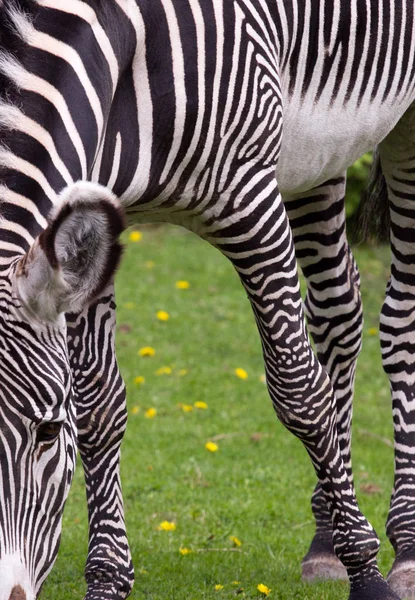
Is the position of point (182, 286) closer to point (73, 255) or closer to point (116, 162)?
point (116, 162)

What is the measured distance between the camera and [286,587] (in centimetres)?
471

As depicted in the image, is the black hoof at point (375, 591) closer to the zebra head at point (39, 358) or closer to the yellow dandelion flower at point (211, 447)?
the zebra head at point (39, 358)

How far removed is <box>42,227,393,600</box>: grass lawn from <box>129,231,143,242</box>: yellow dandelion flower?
1342 millimetres

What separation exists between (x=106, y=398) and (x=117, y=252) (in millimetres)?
1645

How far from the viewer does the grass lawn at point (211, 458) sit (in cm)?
502

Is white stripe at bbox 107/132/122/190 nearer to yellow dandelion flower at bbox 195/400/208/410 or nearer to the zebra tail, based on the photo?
the zebra tail

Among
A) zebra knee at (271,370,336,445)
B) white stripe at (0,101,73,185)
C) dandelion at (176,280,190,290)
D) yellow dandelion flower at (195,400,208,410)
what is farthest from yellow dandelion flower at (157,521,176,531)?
dandelion at (176,280,190,290)

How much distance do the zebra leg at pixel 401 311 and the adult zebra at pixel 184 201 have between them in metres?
0.01

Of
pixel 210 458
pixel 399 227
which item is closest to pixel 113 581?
pixel 399 227

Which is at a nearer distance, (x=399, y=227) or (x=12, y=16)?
(x=12, y=16)

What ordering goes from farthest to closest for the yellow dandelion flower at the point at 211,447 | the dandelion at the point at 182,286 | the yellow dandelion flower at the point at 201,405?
the dandelion at the point at 182,286
the yellow dandelion flower at the point at 201,405
the yellow dandelion flower at the point at 211,447

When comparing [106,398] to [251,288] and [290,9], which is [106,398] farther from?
[290,9]

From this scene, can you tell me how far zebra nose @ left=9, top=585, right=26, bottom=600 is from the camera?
105 inches

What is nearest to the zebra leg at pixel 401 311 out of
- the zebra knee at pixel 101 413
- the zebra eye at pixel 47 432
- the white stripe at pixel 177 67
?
the zebra knee at pixel 101 413
